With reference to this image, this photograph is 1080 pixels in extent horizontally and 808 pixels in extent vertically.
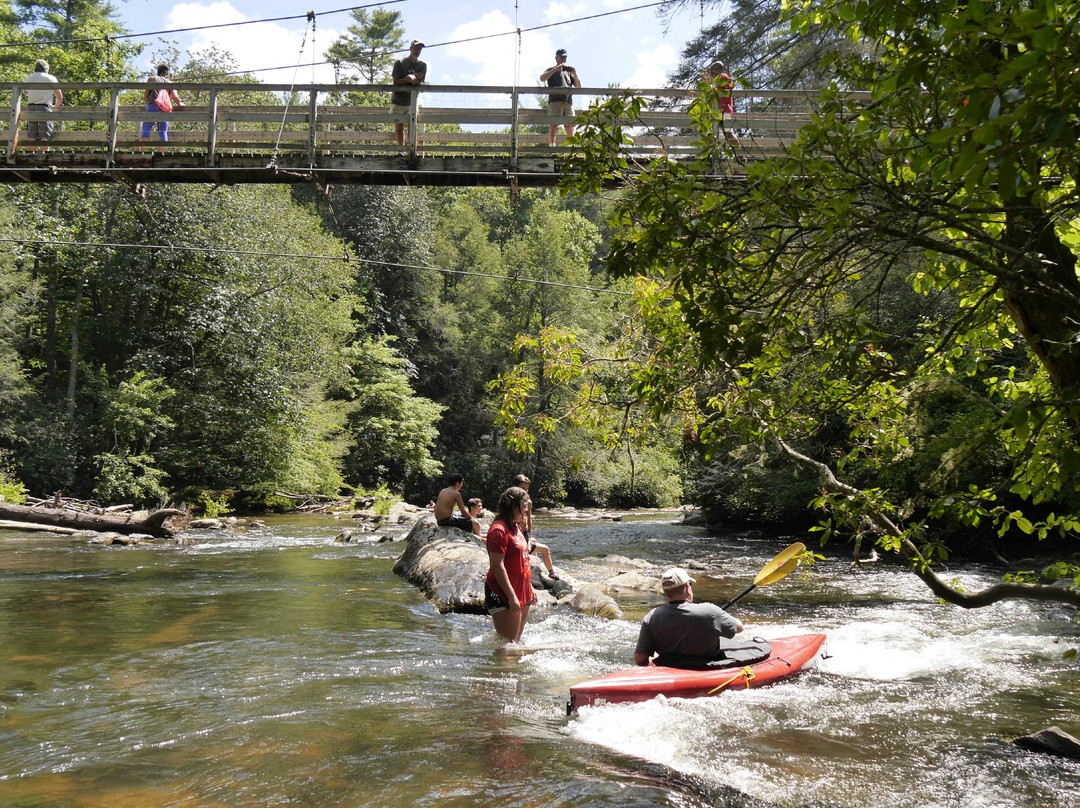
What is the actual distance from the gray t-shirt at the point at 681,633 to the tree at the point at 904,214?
2.45 meters

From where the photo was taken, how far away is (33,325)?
2641 centimetres

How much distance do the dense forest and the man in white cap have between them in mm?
1288

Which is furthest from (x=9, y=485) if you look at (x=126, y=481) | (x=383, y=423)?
(x=383, y=423)

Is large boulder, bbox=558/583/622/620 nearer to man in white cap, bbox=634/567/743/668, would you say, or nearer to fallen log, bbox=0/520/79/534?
man in white cap, bbox=634/567/743/668

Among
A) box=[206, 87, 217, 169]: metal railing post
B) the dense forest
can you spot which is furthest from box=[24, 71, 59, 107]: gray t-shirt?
box=[206, 87, 217, 169]: metal railing post

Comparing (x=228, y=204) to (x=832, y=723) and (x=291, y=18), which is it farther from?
(x=832, y=723)

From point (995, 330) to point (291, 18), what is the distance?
11.8m

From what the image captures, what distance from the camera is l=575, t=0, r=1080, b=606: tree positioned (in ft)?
6.42

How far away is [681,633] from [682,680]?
457 mm

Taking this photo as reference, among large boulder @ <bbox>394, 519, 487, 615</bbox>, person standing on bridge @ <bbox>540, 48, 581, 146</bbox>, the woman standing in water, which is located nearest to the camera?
the woman standing in water

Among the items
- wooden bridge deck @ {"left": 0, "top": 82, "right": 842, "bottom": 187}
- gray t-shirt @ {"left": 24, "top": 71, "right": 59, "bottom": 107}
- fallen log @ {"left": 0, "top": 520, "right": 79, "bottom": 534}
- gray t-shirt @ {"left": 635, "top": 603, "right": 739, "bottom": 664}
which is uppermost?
gray t-shirt @ {"left": 24, "top": 71, "right": 59, "bottom": 107}

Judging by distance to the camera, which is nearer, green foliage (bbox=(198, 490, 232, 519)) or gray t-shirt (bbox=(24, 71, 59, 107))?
gray t-shirt (bbox=(24, 71, 59, 107))

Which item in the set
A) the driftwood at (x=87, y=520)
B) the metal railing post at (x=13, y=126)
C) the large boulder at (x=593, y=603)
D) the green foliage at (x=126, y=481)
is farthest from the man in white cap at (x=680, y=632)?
the green foliage at (x=126, y=481)

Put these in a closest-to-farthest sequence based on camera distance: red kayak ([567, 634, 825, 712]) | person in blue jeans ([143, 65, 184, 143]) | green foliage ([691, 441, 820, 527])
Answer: red kayak ([567, 634, 825, 712]), person in blue jeans ([143, 65, 184, 143]), green foliage ([691, 441, 820, 527])
